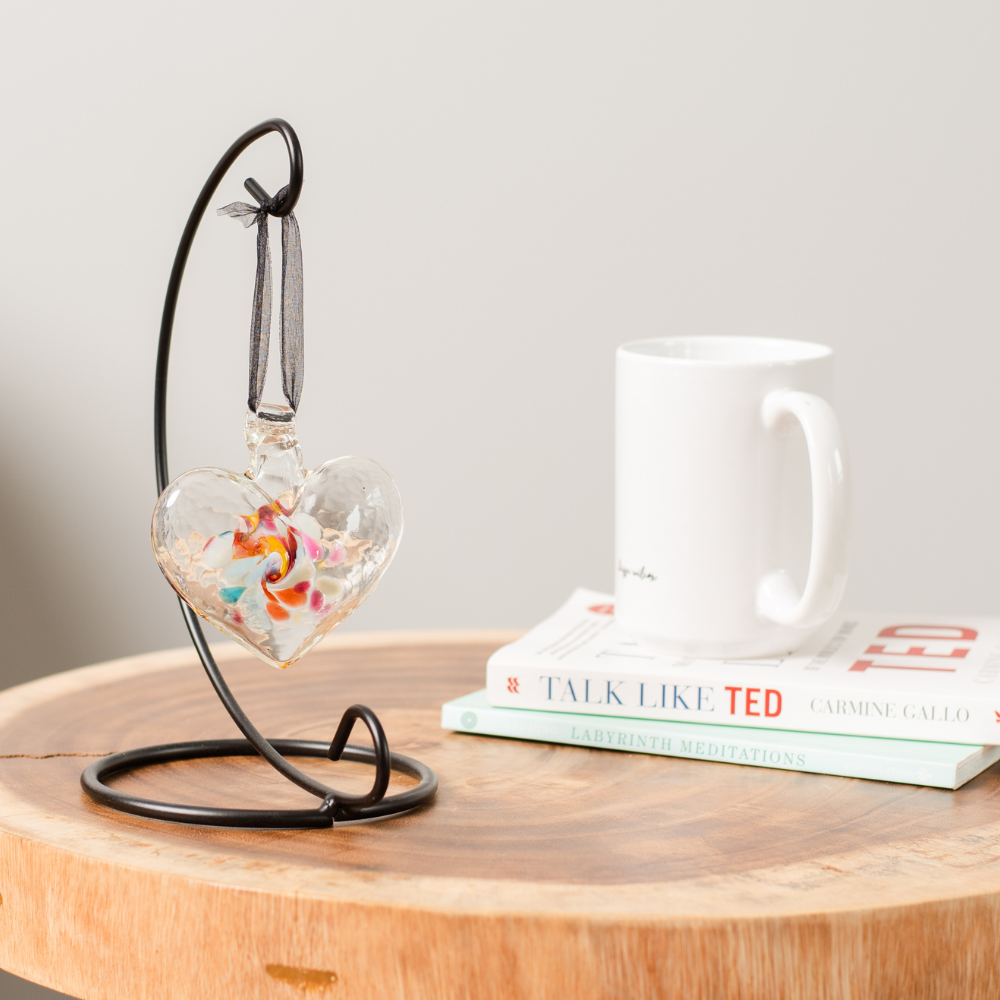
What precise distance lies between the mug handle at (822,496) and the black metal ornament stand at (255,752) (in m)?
0.22

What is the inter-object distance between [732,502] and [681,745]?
13 cm

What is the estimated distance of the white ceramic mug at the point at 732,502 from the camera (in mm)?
642

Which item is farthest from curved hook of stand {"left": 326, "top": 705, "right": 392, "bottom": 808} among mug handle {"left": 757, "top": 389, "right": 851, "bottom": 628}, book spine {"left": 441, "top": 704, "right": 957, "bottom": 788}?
mug handle {"left": 757, "top": 389, "right": 851, "bottom": 628}

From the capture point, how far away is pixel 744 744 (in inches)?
24.3

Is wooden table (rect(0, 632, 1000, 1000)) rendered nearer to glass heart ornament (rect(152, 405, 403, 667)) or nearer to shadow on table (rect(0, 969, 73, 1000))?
glass heart ornament (rect(152, 405, 403, 667))

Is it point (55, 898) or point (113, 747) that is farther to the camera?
point (113, 747)

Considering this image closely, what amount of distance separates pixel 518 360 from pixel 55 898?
3.50 feet

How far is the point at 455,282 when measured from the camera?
57.8 inches

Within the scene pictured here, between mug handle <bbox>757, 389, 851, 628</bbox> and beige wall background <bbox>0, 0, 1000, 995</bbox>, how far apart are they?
827 millimetres

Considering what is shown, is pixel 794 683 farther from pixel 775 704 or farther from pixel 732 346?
pixel 732 346

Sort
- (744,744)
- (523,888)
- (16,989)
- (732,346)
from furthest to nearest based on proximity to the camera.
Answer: (16,989) → (732,346) → (744,744) → (523,888)

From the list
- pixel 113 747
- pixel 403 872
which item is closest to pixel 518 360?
pixel 113 747

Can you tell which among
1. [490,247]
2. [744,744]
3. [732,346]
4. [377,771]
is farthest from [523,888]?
[490,247]

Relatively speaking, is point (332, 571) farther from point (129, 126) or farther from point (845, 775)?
point (129, 126)
